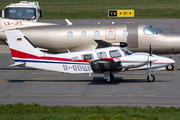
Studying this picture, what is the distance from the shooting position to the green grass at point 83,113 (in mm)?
12352

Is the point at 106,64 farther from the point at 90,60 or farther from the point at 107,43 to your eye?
the point at 107,43

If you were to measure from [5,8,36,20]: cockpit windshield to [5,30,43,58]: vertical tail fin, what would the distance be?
1490 cm

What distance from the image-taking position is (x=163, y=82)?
19719 mm

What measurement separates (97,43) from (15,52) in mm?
6526

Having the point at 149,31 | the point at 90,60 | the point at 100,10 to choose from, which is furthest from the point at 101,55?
the point at 100,10

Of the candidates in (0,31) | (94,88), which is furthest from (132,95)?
(0,31)

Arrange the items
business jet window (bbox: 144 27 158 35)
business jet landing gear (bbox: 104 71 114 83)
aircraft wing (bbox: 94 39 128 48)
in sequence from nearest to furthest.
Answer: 1. business jet landing gear (bbox: 104 71 114 83)
2. aircraft wing (bbox: 94 39 128 48)
3. business jet window (bbox: 144 27 158 35)

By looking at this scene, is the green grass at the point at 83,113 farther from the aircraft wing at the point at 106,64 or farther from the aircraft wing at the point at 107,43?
the aircraft wing at the point at 107,43

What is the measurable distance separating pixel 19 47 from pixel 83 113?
8697mm

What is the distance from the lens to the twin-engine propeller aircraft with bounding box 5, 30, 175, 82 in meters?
19.2

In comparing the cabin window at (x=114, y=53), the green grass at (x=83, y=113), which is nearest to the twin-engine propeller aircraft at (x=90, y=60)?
the cabin window at (x=114, y=53)

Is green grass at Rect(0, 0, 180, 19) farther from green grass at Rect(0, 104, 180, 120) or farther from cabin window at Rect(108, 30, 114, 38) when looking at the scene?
green grass at Rect(0, 104, 180, 120)

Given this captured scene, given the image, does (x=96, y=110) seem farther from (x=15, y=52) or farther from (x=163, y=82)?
(x=15, y=52)

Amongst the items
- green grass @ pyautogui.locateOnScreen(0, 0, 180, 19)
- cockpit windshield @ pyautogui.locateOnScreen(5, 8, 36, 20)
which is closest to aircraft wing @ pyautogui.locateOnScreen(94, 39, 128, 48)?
cockpit windshield @ pyautogui.locateOnScreen(5, 8, 36, 20)
